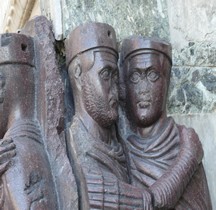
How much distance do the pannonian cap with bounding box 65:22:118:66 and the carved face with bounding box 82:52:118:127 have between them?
31 mm

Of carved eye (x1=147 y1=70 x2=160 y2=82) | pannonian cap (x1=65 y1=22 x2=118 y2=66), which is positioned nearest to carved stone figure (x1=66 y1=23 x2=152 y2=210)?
pannonian cap (x1=65 y1=22 x2=118 y2=66)

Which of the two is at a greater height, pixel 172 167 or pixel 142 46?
pixel 142 46

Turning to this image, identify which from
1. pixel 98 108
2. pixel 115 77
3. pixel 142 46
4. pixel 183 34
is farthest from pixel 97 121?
pixel 183 34

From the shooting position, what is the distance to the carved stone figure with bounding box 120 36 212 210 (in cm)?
178

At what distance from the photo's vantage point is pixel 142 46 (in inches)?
73.7

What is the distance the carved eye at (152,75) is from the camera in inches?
73.7

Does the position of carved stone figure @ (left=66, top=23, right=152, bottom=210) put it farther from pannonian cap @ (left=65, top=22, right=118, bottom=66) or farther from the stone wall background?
the stone wall background

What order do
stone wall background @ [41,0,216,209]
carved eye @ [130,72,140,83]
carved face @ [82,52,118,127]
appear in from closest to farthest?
carved face @ [82,52,118,127]
carved eye @ [130,72,140,83]
stone wall background @ [41,0,216,209]

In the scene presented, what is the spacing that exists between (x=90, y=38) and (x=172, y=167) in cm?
42

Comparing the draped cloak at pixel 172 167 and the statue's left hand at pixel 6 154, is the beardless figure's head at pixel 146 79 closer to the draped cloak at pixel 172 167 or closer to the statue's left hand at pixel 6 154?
the draped cloak at pixel 172 167

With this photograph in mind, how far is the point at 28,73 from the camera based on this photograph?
185cm

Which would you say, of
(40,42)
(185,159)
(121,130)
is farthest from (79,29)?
(185,159)

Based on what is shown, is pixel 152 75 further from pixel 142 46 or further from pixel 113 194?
pixel 113 194

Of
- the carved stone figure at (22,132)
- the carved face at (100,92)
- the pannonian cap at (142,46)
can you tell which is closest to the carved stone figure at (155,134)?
the pannonian cap at (142,46)
